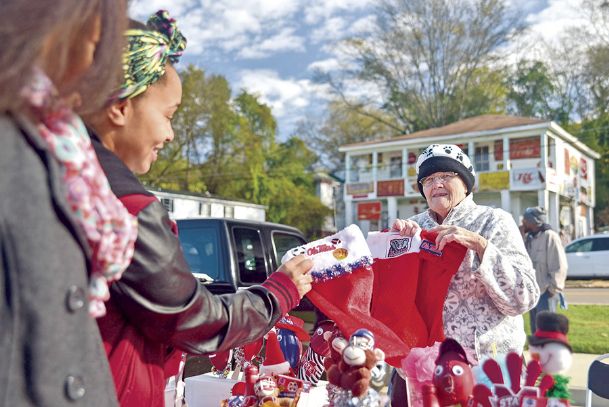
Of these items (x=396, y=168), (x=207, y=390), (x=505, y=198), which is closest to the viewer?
(x=207, y=390)

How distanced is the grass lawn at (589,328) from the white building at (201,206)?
1148 cm

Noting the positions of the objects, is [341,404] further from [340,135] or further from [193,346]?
[340,135]

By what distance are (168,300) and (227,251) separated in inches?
196

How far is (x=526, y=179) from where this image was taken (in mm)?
27781

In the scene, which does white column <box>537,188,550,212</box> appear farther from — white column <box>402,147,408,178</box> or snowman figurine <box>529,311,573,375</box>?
snowman figurine <box>529,311,573,375</box>

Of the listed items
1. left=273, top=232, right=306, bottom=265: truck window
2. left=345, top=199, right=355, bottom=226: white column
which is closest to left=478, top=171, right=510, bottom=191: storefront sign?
left=345, top=199, right=355, bottom=226: white column

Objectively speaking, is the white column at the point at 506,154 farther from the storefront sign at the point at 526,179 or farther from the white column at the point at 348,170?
the white column at the point at 348,170

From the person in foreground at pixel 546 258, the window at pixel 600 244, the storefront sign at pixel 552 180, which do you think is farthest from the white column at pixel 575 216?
the person in foreground at pixel 546 258

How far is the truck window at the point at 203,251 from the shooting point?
6105 millimetres

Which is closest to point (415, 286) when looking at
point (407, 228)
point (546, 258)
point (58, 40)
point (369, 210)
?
point (407, 228)

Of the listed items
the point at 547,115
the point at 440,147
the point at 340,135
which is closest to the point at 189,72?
the point at 340,135

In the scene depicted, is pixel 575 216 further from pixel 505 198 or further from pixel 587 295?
pixel 587 295

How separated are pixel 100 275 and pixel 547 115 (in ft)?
137

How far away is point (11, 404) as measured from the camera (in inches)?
37.0
